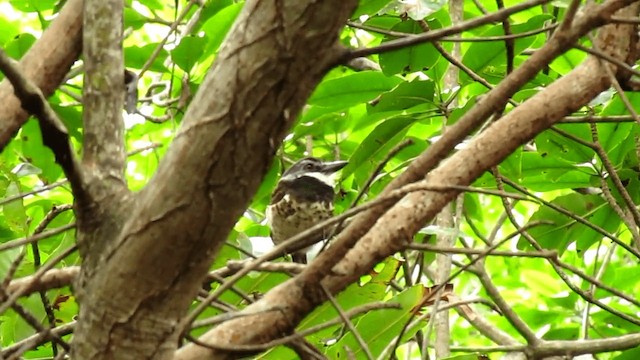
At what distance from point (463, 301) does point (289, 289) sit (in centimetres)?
42

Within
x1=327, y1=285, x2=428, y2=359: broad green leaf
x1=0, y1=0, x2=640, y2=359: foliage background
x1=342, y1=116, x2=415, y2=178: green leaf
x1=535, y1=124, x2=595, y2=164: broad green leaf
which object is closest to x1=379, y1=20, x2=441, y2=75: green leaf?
x1=0, y1=0, x2=640, y2=359: foliage background

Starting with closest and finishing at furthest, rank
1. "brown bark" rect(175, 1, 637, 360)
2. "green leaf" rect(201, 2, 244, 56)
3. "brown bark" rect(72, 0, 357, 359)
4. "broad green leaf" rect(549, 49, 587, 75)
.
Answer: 1. "brown bark" rect(72, 0, 357, 359)
2. "brown bark" rect(175, 1, 637, 360)
3. "green leaf" rect(201, 2, 244, 56)
4. "broad green leaf" rect(549, 49, 587, 75)

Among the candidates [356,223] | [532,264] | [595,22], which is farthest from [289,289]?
[532,264]

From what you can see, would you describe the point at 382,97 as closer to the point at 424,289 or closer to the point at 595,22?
the point at 424,289

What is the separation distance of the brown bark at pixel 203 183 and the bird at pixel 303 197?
153 centimetres

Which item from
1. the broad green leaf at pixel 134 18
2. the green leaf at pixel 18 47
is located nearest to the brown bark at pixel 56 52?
the green leaf at pixel 18 47

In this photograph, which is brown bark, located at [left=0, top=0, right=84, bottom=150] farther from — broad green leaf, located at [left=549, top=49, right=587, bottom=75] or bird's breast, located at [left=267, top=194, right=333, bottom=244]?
broad green leaf, located at [left=549, top=49, right=587, bottom=75]

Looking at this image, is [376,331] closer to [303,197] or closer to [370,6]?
[370,6]

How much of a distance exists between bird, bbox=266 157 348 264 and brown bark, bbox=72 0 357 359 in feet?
5.00

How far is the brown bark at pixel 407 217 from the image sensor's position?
1284mm

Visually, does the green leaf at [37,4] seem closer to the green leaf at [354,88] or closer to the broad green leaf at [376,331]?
the green leaf at [354,88]

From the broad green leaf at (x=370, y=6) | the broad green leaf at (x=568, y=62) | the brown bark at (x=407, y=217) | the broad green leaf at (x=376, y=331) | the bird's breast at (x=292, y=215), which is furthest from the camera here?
the bird's breast at (x=292, y=215)

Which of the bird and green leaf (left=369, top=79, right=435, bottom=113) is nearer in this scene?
green leaf (left=369, top=79, right=435, bottom=113)

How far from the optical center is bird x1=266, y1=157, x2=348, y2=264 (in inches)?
104
